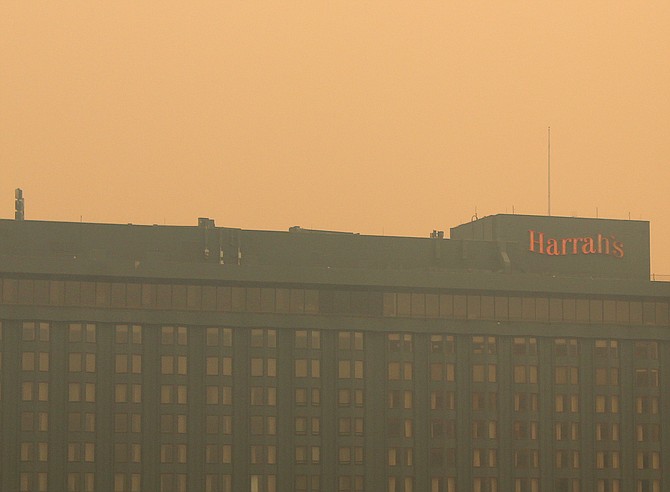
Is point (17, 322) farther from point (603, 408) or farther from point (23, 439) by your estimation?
point (603, 408)

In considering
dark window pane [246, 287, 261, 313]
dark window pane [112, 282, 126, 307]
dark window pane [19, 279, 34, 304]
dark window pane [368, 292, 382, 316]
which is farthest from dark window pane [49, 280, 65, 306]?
dark window pane [368, 292, 382, 316]

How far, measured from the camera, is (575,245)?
16675 centimetres

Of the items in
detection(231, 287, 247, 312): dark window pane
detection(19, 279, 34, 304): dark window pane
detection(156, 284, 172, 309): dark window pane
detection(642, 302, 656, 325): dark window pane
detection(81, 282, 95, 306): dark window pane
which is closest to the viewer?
detection(19, 279, 34, 304): dark window pane

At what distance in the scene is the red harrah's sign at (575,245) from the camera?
166m

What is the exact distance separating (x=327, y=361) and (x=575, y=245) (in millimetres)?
32170

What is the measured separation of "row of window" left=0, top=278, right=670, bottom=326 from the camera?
482ft

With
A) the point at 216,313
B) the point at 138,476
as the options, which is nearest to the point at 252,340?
the point at 216,313

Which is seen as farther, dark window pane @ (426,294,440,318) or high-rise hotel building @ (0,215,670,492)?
dark window pane @ (426,294,440,318)

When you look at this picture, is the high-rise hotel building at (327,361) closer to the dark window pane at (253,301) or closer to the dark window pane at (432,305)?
the dark window pane at (432,305)

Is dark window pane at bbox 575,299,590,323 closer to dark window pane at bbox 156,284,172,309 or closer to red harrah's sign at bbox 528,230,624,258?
red harrah's sign at bbox 528,230,624,258

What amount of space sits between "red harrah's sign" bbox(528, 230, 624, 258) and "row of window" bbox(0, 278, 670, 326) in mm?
7904

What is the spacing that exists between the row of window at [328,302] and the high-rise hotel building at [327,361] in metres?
0.17

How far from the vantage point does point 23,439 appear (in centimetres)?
14450

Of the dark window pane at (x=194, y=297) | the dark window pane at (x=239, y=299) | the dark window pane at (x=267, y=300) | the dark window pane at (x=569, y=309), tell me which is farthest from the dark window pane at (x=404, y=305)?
the dark window pane at (x=194, y=297)
